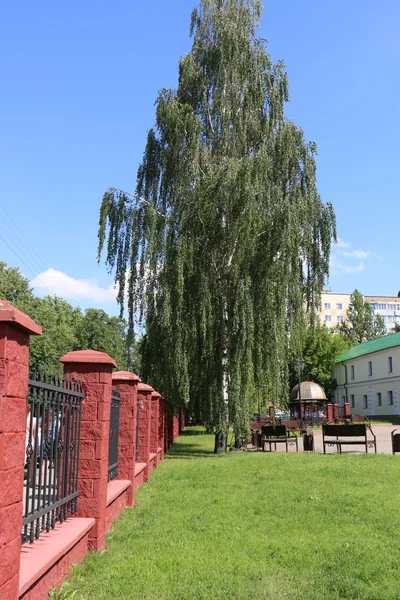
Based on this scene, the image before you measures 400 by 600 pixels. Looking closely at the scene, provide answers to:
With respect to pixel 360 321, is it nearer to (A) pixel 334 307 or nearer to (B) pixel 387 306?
(A) pixel 334 307

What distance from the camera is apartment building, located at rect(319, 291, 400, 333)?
94625mm

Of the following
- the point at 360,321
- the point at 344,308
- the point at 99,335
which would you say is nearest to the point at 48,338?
the point at 99,335

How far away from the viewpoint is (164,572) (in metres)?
4.68

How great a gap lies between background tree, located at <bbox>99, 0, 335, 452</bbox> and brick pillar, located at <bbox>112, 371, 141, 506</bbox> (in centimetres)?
760

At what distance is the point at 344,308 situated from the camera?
95875 mm

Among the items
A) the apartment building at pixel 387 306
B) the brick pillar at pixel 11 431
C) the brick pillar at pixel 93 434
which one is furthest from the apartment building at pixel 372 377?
the brick pillar at pixel 11 431

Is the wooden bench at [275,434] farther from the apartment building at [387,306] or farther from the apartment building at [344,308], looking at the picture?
the apartment building at [387,306]

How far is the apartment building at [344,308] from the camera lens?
94.6 metres

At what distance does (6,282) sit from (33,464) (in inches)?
1542

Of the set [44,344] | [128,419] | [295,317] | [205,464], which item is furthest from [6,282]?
[128,419]

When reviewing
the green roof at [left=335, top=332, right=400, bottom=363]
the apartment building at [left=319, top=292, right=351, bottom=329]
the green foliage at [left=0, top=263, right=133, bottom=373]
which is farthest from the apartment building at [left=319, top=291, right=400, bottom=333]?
the green foliage at [left=0, top=263, right=133, bottom=373]

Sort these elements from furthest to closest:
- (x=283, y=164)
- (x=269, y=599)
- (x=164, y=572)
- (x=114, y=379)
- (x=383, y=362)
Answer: (x=383, y=362)
(x=283, y=164)
(x=114, y=379)
(x=164, y=572)
(x=269, y=599)

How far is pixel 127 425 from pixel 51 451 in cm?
354

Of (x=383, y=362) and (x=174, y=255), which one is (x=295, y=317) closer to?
(x=174, y=255)
